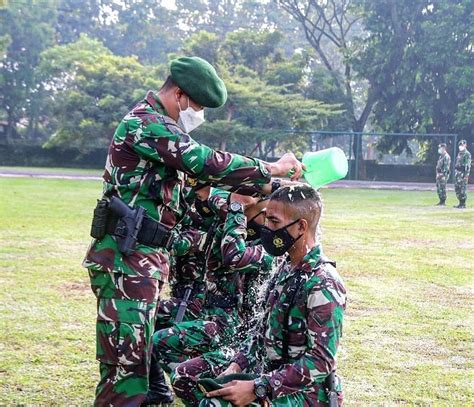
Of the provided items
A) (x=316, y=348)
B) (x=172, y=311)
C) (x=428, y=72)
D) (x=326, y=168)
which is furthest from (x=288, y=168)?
Result: (x=428, y=72)

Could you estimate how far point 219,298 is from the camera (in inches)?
154

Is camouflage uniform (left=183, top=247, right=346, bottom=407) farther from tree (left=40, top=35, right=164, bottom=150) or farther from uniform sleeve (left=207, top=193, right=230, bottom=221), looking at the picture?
tree (left=40, top=35, right=164, bottom=150)

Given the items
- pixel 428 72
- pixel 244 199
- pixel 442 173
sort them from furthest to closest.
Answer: pixel 428 72 → pixel 442 173 → pixel 244 199

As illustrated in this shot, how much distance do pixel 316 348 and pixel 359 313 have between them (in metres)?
4.08

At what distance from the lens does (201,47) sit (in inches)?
1324

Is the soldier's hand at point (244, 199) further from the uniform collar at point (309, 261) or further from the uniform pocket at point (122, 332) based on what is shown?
the uniform collar at point (309, 261)

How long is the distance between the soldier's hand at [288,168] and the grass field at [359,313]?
1.77 meters

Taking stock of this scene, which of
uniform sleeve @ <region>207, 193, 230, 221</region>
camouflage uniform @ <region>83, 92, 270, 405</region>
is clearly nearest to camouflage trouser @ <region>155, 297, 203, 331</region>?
uniform sleeve @ <region>207, 193, 230, 221</region>

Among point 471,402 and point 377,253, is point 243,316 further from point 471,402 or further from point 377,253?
point 377,253

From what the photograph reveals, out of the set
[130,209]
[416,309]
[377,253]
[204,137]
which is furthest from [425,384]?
[204,137]

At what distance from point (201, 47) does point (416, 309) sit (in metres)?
28.6

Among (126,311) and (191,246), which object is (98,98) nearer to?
(191,246)

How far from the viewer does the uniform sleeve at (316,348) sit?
262 cm

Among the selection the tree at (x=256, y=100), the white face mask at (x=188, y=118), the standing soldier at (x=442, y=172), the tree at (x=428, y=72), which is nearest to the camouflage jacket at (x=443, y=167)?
the standing soldier at (x=442, y=172)
